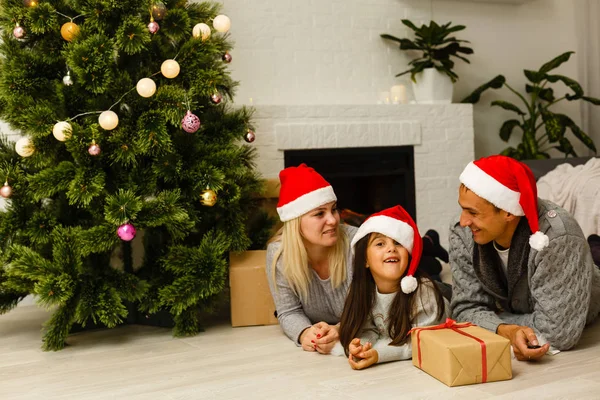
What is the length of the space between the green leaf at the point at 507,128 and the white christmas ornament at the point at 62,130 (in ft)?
10.6

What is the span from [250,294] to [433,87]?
2210 mm

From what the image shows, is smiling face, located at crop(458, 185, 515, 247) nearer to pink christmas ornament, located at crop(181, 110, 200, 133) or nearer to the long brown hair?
the long brown hair

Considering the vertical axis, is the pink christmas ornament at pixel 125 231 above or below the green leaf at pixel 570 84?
below

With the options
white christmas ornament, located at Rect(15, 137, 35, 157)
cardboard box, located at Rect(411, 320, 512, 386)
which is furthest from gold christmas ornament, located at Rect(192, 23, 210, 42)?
cardboard box, located at Rect(411, 320, 512, 386)

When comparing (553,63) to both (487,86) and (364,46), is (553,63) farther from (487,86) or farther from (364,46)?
(364,46)

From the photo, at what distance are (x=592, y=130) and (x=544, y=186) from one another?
206 centimetres

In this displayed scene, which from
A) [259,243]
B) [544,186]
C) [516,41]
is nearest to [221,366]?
[259,243]

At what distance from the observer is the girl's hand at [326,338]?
2271 mm

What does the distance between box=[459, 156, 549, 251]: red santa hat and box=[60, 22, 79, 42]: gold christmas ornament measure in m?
1.47

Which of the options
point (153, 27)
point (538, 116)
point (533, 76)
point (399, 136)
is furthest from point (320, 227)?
point (538, 116)

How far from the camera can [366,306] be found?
7.29 ft

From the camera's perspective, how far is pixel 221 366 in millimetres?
2262

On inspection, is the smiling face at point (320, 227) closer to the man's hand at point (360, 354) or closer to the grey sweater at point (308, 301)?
the grey sweater at point (308, 301)

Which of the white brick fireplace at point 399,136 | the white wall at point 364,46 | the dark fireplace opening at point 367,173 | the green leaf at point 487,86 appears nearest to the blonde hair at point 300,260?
the white brick fireplace at point 399,136
